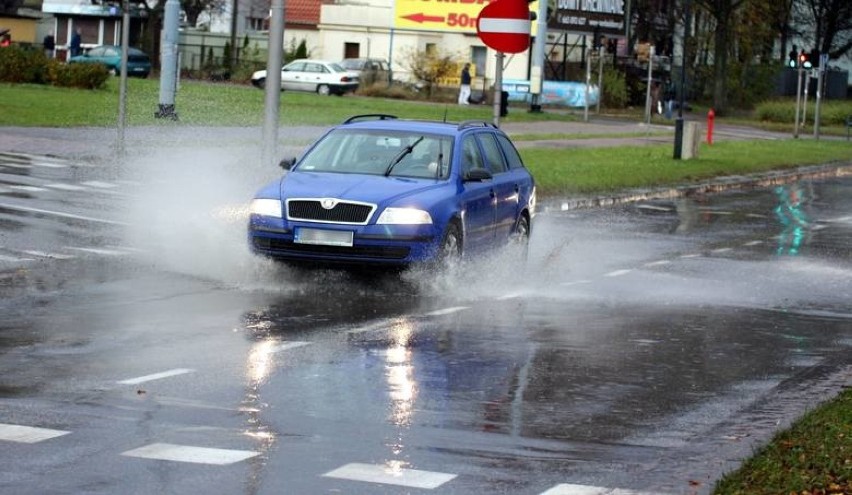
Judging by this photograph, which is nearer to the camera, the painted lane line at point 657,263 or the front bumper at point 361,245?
the front bumper at point 361,245

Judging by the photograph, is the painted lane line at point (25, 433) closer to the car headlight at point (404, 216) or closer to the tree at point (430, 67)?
the car headlight at point (404, 216)

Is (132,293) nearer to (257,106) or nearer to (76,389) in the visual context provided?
(76,389)

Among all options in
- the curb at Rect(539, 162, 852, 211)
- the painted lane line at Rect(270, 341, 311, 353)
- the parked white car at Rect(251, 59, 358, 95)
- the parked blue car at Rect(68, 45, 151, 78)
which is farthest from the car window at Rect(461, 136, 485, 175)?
the parked blue car at Rect(68, 45, 151, 78)

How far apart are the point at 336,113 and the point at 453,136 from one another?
35307 mm

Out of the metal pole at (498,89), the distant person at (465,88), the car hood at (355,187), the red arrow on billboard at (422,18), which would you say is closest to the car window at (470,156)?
the car hood at (355,187)

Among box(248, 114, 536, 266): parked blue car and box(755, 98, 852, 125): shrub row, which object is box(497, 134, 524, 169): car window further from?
box(755, 98, 852, 125): shrub row

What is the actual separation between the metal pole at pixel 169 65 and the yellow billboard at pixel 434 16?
3876 centimetres

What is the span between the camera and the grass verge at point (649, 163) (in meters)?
31.3

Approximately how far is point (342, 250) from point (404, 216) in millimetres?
619

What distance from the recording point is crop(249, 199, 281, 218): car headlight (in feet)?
50.1

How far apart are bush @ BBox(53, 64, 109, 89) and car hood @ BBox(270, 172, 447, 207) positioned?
38.2 meters

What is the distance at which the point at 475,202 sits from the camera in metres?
16.4

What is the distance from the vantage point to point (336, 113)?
51.8 m

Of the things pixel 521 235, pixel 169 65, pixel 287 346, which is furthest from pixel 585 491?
pixel 169 65
